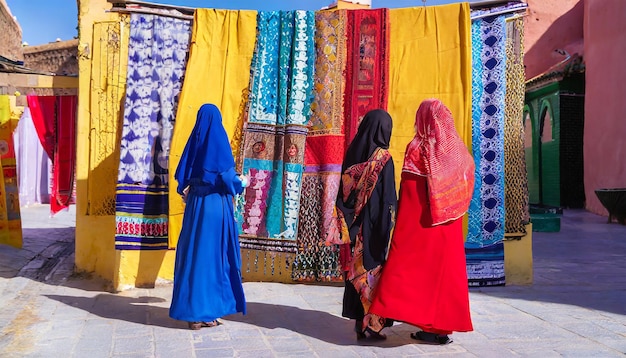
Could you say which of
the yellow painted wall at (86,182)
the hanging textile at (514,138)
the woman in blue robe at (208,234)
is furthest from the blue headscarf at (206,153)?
the hanging textile at (514,138)

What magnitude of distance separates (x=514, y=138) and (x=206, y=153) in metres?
2.79

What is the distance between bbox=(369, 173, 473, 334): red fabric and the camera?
11.8 feet

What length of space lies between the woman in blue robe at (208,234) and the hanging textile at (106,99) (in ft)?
5.30

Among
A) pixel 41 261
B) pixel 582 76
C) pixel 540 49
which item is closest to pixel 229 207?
pixel 41 261

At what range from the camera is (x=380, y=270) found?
3.73 m

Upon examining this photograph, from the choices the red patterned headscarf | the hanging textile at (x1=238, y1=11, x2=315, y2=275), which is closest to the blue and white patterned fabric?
the hanging textile at (x1=238, y1=11, x2=315, y2=275)

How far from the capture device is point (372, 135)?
3.75 metres

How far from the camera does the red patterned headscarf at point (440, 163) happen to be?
3607 mm

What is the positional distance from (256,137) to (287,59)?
74cm

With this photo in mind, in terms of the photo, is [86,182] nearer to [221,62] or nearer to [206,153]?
[221,62]

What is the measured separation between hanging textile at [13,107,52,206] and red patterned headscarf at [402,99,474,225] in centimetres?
1512

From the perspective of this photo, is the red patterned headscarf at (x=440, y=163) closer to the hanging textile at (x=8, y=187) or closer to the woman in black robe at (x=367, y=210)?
the woman in black robe at (x=367, y=210)

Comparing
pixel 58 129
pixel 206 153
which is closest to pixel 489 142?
pixel 206 153

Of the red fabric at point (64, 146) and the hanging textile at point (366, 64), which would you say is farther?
the red fabric at point (64, 146)
